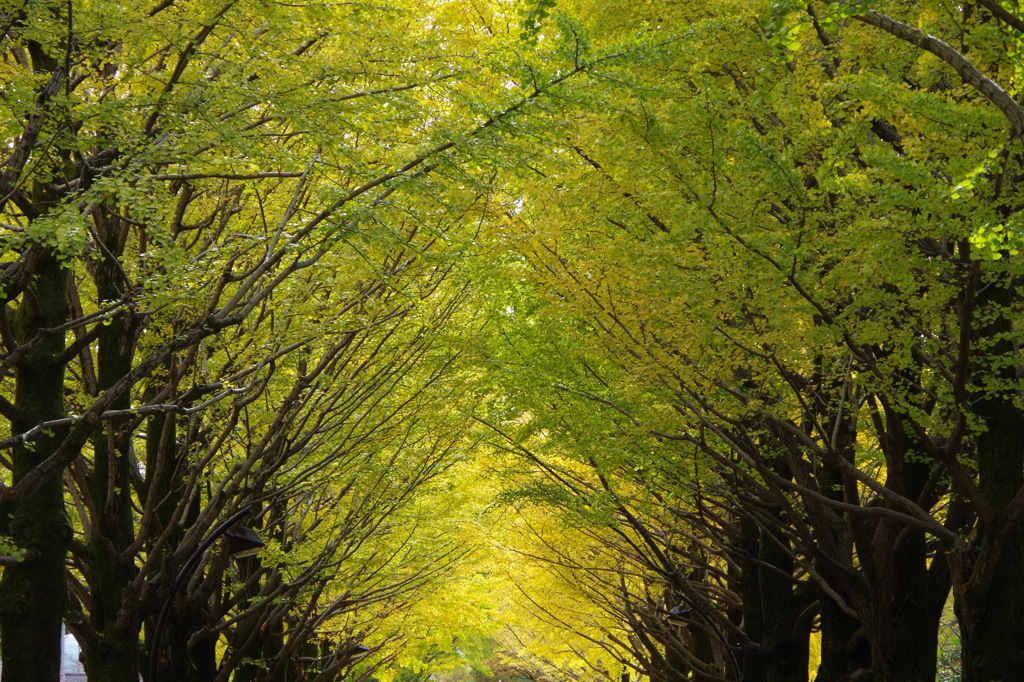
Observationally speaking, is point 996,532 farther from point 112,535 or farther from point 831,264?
point 112,535

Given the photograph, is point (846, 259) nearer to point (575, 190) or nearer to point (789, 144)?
point (789, 144)

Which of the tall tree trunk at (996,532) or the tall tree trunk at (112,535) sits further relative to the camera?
the tall tree trunk at (112,535)

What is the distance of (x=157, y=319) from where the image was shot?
9172mm

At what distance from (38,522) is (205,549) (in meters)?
1.29

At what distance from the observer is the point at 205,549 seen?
26.0ft

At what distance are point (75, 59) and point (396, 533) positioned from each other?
34.3ft

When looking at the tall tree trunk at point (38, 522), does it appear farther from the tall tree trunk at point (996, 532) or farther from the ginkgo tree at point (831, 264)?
the tall tree trunk at point (996, 532)

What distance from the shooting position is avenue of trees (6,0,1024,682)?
6.19 metres

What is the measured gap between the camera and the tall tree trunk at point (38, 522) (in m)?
7.07

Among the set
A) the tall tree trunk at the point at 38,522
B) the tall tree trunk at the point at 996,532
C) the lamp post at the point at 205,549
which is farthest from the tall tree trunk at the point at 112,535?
the tall tree trunk at the point at 996,532

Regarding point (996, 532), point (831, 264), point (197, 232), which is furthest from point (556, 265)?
point (197, 232)

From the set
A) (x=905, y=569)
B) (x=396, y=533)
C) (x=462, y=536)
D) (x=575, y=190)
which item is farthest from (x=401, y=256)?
(x=462, y=536)

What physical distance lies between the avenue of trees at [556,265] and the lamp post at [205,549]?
0.18m

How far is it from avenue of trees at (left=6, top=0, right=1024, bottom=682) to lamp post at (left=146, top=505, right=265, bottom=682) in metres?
0.18
